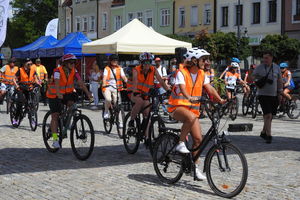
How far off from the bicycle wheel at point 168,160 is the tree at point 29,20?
78067 millimetres

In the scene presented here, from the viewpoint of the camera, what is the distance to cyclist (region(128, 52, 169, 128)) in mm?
9938

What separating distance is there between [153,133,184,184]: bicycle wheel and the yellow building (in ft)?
137

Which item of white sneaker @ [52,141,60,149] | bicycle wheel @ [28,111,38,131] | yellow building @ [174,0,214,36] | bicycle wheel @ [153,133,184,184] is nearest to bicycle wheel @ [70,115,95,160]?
white sneaker @ [52,141,60,149]

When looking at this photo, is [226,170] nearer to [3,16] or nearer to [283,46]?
[3,16]

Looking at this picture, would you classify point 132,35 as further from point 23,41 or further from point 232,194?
point 23,41

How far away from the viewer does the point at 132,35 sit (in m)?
21.5

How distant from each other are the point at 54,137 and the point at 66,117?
0.44 metres

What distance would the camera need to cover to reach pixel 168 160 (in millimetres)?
7477

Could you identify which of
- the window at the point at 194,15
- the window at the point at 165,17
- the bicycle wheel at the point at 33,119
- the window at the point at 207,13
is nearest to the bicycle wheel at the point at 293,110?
the bicycle wheel at the point at 33,119

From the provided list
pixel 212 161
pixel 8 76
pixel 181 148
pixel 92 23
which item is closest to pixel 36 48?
pixel 8 76

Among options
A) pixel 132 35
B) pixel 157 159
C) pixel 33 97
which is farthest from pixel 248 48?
pixel 157 159

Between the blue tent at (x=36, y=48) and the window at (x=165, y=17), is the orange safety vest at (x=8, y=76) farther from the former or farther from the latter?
the window at (x=165, y=17)

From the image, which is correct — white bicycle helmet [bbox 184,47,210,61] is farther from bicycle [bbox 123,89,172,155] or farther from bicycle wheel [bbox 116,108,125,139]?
bicycle wheel [bbox 116,108,125,139]

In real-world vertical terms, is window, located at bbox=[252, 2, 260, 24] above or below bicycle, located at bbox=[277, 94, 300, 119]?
above
